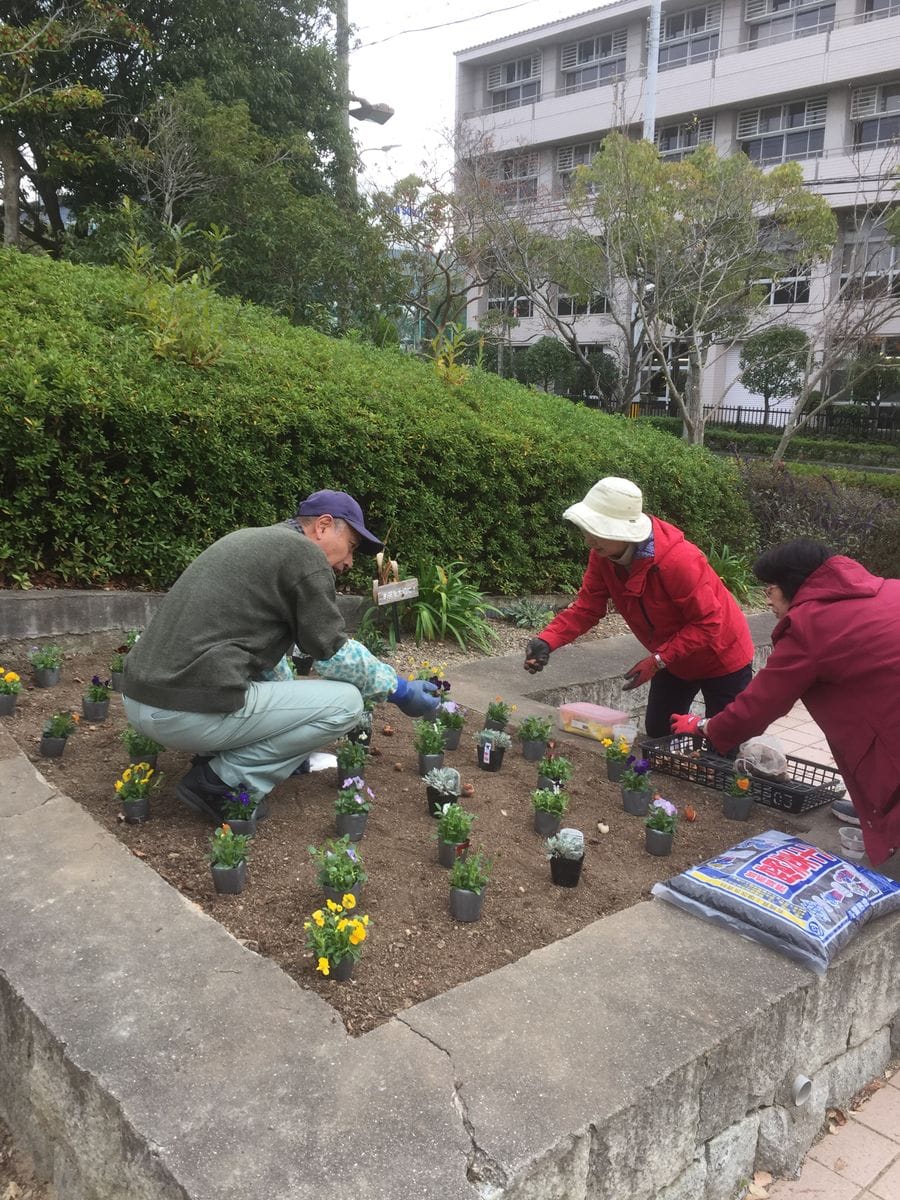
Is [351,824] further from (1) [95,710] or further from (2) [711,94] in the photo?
(2) [711,94]

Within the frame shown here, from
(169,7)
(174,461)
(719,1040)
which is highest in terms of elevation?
(169,7)

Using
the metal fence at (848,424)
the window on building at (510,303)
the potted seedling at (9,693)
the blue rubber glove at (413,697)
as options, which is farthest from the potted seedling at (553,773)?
the metal fence at (848,424)

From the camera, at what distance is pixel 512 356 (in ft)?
102

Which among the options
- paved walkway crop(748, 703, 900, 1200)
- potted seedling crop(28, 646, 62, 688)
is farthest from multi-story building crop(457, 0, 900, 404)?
paved walkway crop(748, 703, 900, 1200)

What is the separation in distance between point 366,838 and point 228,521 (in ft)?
9.10

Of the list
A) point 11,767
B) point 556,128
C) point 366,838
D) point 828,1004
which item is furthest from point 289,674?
point 556,128

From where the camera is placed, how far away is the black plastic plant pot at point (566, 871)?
3.04 metres

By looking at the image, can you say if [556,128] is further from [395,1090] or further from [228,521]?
[395,1090]

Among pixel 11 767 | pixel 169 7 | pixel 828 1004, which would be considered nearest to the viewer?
pixel 828 1004

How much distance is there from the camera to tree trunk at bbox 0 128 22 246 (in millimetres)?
13180

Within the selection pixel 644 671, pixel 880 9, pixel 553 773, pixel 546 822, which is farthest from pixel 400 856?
pixel 880 9

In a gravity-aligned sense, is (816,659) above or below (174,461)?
below

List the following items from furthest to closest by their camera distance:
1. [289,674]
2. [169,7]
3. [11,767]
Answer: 1. [169,7]
2. [289,674]
3. [11,767]

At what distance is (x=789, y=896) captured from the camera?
2787mm
